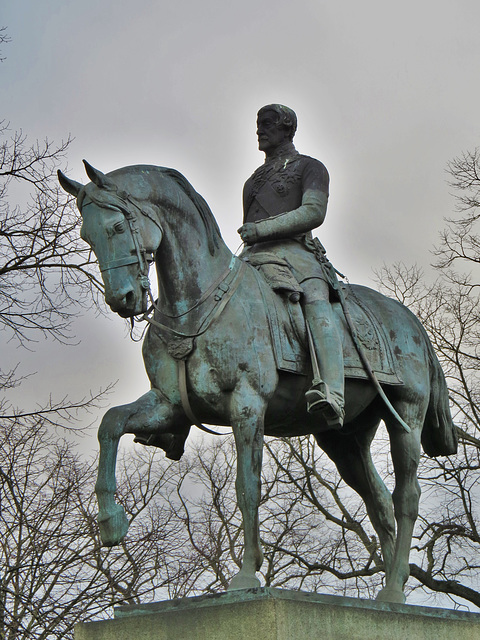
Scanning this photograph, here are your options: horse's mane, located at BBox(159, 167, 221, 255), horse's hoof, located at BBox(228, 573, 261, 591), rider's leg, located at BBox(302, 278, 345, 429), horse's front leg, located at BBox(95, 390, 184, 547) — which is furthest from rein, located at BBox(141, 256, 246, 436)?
horse's hoof, located at BBox(228, 573, 261, 591)

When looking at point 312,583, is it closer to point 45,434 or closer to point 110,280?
point 45,434

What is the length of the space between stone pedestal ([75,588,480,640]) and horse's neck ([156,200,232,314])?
2.05m

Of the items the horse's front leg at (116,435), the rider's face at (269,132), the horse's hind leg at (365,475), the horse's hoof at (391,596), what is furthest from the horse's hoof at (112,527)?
the rider's face at (269,132)

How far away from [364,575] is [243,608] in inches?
559

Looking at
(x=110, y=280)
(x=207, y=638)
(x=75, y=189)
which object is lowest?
(x=207, y=638)

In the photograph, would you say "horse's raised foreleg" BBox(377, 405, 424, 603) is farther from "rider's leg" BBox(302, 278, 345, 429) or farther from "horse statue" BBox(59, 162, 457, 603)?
"rider's leg" BBox(302, 278, 345, 429)

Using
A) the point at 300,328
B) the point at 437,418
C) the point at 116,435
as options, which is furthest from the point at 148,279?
the point at 437,418

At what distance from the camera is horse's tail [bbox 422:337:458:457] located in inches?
364

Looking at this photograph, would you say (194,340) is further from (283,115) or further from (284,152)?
(283,115)

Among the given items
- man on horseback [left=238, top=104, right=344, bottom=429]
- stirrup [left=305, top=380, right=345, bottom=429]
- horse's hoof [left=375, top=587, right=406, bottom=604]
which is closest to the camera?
stirrup [left=305, top=380, right=345, bottom=429]

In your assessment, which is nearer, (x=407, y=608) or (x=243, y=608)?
(x=243, y=608)

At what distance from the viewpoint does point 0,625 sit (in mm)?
13438

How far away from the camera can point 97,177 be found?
728 centimetres

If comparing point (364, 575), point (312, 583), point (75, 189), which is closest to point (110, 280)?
point (75, 189)
